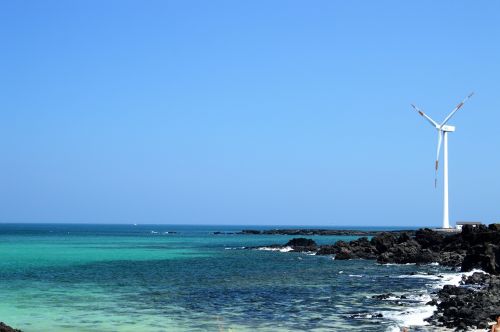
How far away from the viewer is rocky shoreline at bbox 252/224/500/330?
27.1 metres

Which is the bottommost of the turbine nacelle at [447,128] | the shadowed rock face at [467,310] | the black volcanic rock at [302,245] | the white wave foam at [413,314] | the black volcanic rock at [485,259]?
the black volcanic rock at [302,245]

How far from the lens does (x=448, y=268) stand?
6081 centimetres

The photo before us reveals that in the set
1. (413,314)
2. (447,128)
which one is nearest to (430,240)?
(447,128)

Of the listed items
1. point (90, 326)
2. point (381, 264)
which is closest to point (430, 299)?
point (90, 326)

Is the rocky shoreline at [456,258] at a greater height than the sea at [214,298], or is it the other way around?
the rocky shoreline at [456,258]

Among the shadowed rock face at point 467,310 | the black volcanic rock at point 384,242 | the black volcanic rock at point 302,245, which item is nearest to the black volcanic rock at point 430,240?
the black volcanic rock at point 384,242

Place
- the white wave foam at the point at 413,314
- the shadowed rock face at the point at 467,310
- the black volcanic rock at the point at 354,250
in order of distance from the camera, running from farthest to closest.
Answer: the black volcanic rock at the point at 354,250 → the white wave foam at the point at 413,314 → the shadowed rock face at the point at 467,310

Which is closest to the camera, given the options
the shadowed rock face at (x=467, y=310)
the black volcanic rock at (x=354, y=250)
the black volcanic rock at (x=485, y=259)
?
the shadowed rock face at (x=467, y=310)

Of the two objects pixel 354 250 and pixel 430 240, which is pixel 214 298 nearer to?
pixel 354 250

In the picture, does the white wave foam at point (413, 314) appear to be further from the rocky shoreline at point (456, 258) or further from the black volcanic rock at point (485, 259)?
the black volcanic rock at point (485, 259)

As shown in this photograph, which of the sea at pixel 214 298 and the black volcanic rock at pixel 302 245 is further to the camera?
the black volcanic rock at pixel 302 245

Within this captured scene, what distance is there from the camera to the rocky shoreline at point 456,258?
2711cm

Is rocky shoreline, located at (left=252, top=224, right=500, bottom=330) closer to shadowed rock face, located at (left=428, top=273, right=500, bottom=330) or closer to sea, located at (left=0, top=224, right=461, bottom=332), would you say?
shadowed rock face, located at (left=428, top=273, right=500, bottom=330)

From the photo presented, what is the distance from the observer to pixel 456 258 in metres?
65.6
